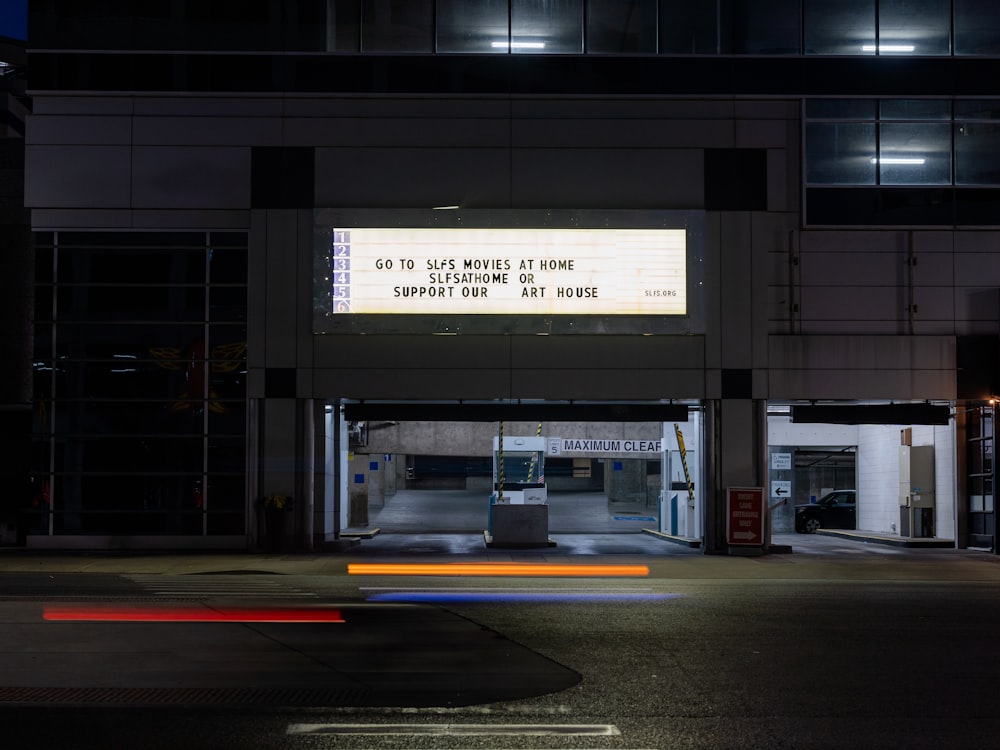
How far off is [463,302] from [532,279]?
5.24ft

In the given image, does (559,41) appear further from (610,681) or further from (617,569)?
(610,681)

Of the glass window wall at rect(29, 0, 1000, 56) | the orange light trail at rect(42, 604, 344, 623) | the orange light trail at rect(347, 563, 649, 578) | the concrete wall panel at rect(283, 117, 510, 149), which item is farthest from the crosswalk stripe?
the glass window wall at rect(29, 0, 1000, 56)

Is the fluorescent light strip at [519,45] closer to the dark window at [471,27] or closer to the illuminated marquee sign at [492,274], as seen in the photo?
the dark window at [471,27]

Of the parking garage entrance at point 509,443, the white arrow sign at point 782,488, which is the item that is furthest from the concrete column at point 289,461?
the white arrow sign at point 782,488

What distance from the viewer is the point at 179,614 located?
13.7 meters

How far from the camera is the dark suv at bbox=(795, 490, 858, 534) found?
35.1 meters

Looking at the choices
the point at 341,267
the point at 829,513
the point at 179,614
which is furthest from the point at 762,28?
the point at 179,614

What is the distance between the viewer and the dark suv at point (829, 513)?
35094mm

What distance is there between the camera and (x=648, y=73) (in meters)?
25.9

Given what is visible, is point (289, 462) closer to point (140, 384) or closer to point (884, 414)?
point (140, 384)

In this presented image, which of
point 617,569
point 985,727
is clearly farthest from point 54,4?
point 985,727

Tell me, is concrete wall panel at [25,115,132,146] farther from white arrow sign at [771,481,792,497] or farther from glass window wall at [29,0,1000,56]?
white arrow sign at [771,481,792,497]

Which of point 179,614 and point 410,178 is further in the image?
point 410,178

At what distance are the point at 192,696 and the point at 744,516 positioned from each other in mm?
18080
